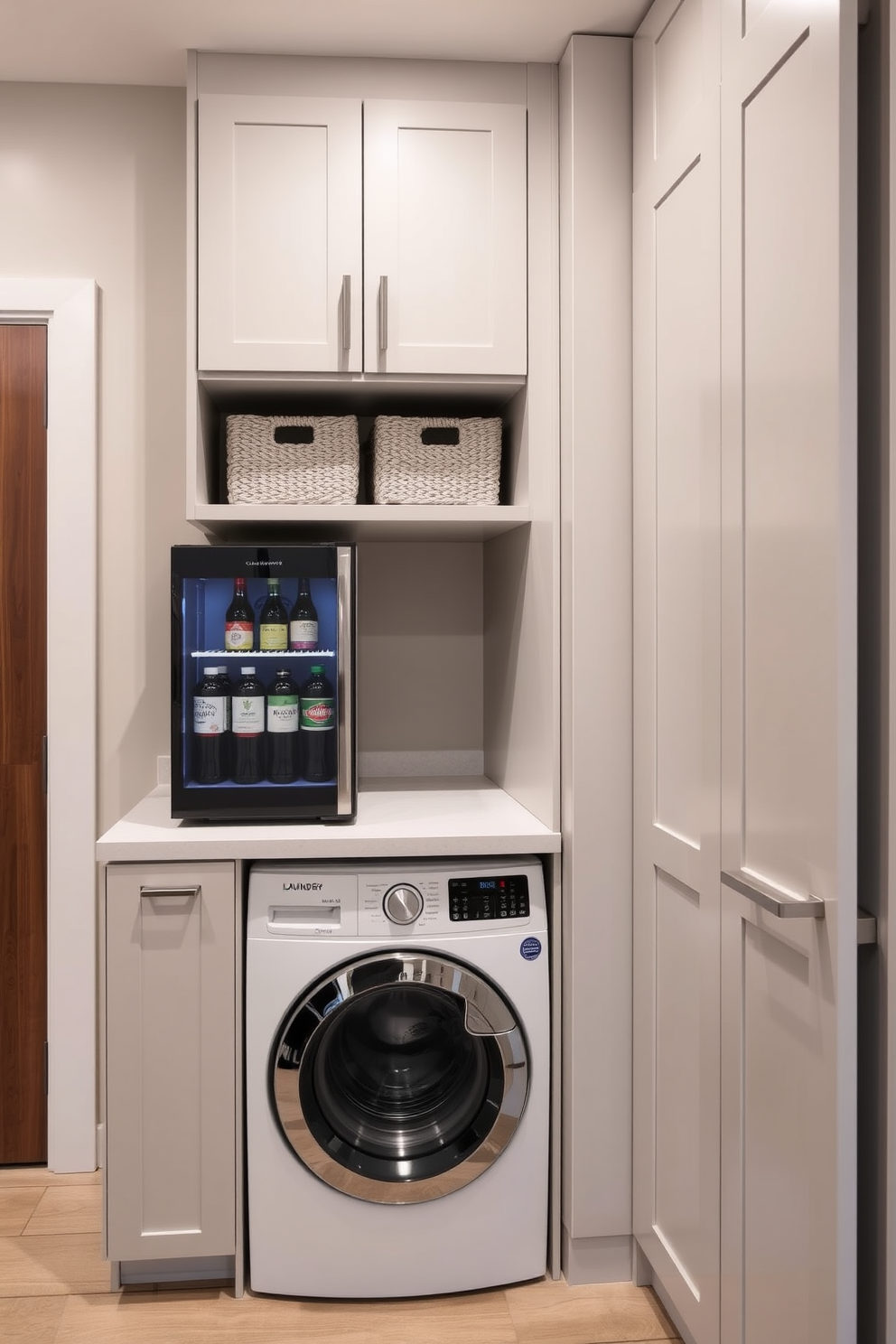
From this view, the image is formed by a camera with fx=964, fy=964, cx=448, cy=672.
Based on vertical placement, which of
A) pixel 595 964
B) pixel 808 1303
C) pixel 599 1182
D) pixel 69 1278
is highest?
pixel 595 964

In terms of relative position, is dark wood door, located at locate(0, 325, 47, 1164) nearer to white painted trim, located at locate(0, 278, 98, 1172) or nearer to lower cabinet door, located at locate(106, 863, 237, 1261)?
white painted trim, located at locate(0, 278, 98, 1172)

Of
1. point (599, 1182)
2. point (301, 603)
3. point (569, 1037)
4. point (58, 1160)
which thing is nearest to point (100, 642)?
point (301, 603)

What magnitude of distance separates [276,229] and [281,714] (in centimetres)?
101

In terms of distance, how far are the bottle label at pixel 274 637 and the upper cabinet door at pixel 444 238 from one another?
585 millimetres

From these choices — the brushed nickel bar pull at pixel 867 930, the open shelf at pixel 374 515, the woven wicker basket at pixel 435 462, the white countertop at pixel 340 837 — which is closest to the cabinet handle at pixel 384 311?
the woven wicker basket at pixel 435 462

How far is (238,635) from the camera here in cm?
199

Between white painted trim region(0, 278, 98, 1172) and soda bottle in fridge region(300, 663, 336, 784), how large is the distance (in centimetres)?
66

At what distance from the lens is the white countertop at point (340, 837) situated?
186cm

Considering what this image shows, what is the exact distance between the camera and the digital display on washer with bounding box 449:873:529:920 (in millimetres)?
1909

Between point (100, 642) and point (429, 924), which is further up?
point (100, 642)

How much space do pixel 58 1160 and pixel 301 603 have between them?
152 centimetres

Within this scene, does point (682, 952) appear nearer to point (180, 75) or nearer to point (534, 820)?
A: point (534, 820)

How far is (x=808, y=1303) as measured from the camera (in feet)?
3.94

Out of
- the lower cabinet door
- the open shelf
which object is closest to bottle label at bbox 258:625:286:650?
the open shelf
